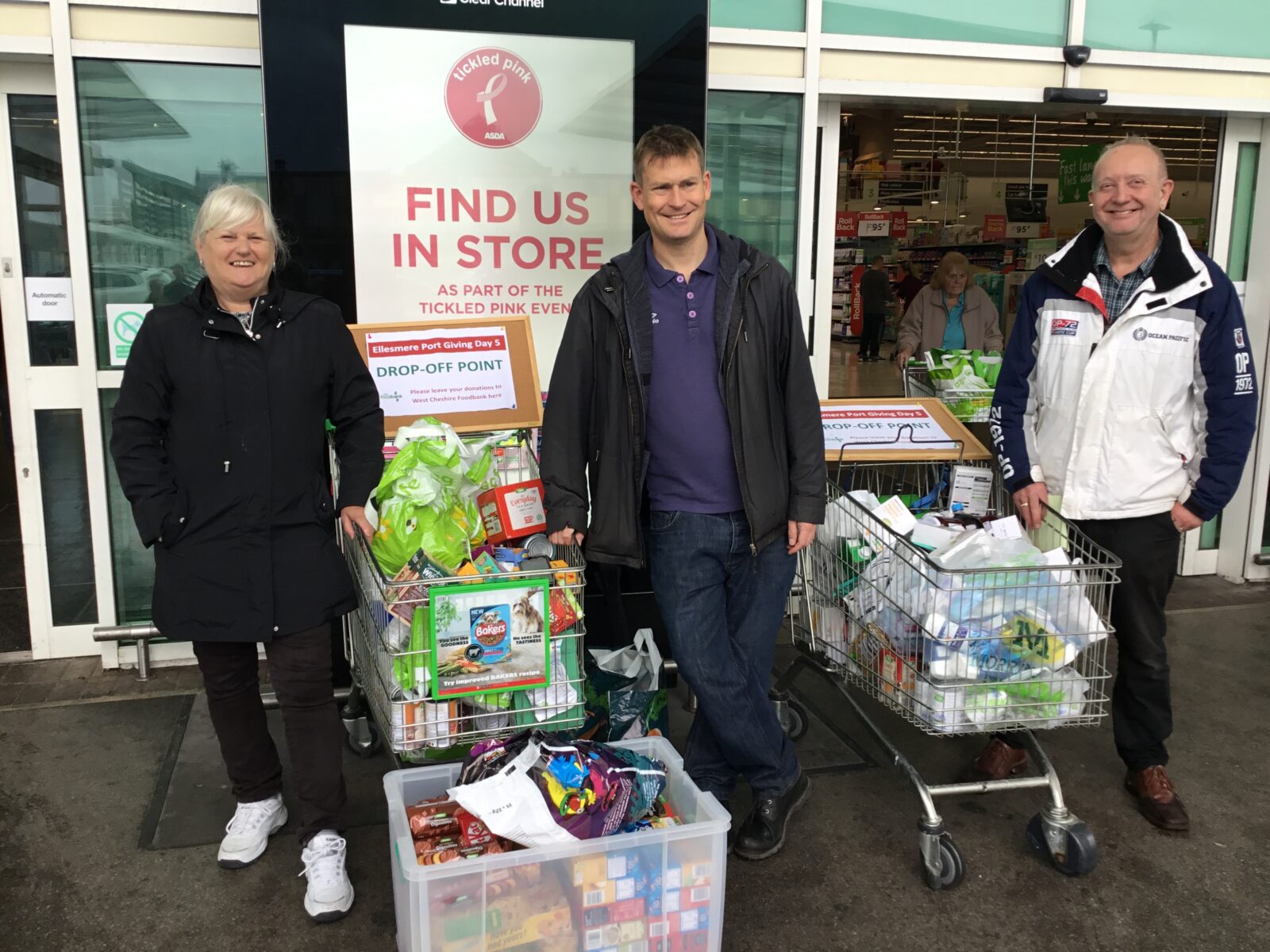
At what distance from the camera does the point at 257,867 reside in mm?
3010

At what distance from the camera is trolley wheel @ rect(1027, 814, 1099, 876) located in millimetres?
2951

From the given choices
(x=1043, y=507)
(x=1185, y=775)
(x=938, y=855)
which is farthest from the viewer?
(x=1185, y=775)

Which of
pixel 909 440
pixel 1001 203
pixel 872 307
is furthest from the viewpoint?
pixel 1001 203

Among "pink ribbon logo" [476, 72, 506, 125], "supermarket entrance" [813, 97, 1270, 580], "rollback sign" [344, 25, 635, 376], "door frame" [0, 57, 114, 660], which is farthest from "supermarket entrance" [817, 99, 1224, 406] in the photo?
"door frame" [0, 57, 114, 660]

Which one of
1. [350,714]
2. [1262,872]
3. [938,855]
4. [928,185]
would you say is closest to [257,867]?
[350,714]

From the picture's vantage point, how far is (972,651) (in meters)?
2.83

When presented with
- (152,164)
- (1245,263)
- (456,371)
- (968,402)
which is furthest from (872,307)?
(456,371)

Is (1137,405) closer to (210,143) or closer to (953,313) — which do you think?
(210,143)

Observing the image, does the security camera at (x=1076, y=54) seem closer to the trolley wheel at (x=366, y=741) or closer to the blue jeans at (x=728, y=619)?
the blue jeans at (x=728, y=619)

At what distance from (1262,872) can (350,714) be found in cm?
297

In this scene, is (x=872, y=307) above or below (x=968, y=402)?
above

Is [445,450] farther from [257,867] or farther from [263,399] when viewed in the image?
[257,867]

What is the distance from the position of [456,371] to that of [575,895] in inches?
75.7

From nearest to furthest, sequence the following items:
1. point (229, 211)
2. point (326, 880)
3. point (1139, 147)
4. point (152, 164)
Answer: point (229, 211), point (326, 880), point (1139, 147), point (152, 164)
